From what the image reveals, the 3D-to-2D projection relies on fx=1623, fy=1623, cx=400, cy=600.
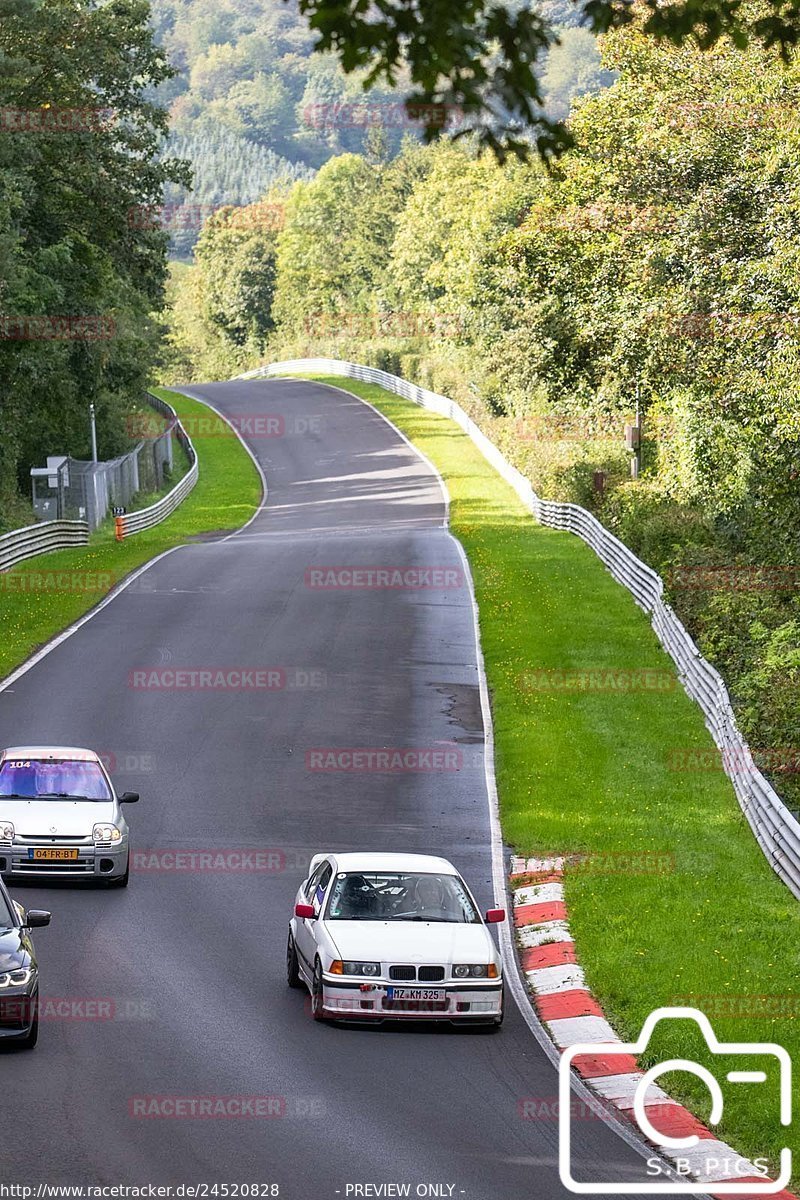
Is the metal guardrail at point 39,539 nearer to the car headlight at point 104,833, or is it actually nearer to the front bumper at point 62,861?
the front bumper at point 62,861

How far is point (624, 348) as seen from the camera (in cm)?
4500

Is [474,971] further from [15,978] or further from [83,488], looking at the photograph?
[83,488]

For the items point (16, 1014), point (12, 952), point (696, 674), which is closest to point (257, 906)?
point (12, 952)

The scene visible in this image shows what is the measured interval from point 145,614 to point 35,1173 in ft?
90.8

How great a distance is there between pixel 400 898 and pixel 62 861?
4.66 m

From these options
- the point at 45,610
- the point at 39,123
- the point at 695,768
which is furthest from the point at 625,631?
the point at 39,123

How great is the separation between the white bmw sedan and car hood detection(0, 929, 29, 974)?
2663 mm

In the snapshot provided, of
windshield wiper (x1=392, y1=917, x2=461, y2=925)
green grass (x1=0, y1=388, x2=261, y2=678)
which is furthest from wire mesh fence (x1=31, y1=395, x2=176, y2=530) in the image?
windshield wiper (x1=392, y1=917, x2=461, y2=925)

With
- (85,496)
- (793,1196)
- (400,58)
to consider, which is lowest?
(85,496)

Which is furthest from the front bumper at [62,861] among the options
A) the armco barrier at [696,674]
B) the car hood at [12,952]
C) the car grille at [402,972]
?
the armco barrier at [696,674]

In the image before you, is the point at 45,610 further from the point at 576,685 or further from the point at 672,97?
the point at 672,97

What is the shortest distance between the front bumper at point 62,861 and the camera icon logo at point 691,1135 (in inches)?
256

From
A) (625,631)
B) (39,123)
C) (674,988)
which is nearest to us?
(674,988)

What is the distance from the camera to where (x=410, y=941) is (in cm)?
1438
